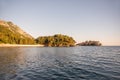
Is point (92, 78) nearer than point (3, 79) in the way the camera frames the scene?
No

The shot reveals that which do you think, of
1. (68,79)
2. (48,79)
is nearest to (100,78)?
(68,79)

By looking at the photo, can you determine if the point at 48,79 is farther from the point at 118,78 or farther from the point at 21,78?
the point at 118,78

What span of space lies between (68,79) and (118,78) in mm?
8429

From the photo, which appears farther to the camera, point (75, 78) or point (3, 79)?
point (75, 78)

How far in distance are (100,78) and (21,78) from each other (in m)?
13.2

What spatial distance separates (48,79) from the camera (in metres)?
22.1

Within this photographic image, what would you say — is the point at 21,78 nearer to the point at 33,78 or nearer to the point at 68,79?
the point at 33,78

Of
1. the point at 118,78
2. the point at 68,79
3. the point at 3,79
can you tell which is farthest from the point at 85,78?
the point at 3,79

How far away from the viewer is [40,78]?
22.7m

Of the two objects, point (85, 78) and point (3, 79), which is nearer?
point (3, 79)

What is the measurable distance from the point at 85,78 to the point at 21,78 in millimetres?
10749

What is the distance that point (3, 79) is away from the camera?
2103 cm

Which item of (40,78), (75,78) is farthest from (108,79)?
(40,78)

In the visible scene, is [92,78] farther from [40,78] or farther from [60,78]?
[40,78]
